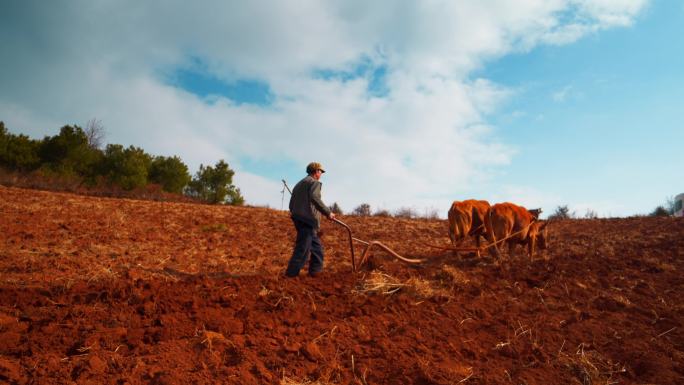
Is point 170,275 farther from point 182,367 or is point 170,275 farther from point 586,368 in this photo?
point 586,368

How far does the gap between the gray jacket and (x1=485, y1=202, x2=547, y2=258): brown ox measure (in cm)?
486

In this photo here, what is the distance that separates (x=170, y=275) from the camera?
793cm

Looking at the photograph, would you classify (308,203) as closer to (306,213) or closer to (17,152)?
(306,213)

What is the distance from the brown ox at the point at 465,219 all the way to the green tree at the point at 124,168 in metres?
19.6

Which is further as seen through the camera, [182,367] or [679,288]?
[679,288]

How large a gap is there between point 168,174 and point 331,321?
24974mm

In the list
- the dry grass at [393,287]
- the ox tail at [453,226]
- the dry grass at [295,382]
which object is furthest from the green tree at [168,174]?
the dry grass at [295,382]

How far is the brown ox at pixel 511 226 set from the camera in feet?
33.2

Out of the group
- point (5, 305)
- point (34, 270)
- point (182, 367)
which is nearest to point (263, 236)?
point (34, 270)

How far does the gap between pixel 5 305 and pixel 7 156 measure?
74.2 feet

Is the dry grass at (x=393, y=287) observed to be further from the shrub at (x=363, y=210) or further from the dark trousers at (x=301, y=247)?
the shrub at (x=363, y=210)

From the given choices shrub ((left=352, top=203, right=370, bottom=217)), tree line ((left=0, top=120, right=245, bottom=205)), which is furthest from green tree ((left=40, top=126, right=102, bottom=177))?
shrub ((left=352, top=203, right=370, bottom=217))

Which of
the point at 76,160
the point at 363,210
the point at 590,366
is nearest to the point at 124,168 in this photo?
the point at 76,160

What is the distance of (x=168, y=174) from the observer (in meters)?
27.2
